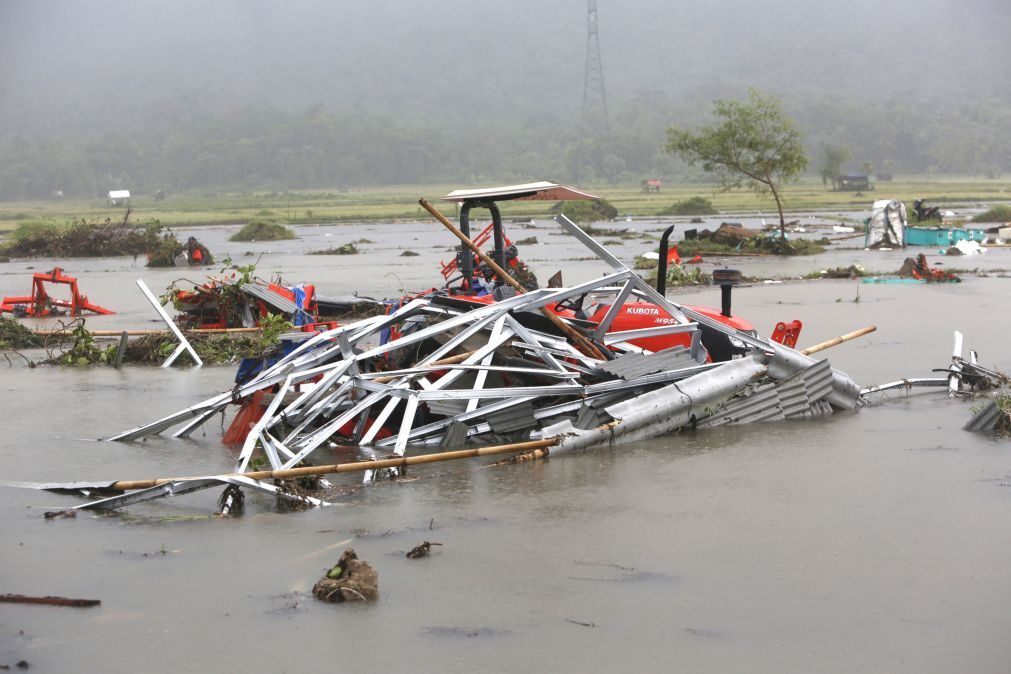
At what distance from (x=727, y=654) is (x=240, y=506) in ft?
12.8

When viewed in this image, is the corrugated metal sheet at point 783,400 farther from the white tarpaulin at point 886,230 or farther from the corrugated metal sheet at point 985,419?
the white tarpaulin at point 886,230

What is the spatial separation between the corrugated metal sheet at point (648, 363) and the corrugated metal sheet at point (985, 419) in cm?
245

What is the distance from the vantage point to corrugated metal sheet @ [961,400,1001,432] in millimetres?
10508

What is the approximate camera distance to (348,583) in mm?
6652

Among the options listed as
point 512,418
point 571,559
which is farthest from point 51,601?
point 512,418

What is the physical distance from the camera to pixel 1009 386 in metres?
12.4

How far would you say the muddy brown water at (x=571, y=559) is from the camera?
5992mm

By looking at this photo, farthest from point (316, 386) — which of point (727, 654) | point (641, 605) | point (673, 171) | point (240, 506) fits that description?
point (673, 171)

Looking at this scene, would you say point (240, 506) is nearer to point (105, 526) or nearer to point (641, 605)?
point (105, 526)

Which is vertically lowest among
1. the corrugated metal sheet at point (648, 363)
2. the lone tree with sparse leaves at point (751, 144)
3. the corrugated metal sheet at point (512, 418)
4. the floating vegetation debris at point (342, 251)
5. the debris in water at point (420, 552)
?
the floating vegetation debris at point (342, 251)

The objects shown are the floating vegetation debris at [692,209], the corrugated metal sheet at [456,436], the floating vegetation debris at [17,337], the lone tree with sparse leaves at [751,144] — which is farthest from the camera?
the floating vegetation debris at [692,209]

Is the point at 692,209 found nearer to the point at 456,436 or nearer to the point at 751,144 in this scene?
the point at 751,144

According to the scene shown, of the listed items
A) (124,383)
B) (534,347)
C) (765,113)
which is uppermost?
(765,113)

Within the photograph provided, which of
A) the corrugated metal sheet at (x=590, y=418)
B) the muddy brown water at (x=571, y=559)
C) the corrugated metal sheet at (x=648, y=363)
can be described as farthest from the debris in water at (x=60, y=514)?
the corrugated metal sheet at (x=648, y=363)
